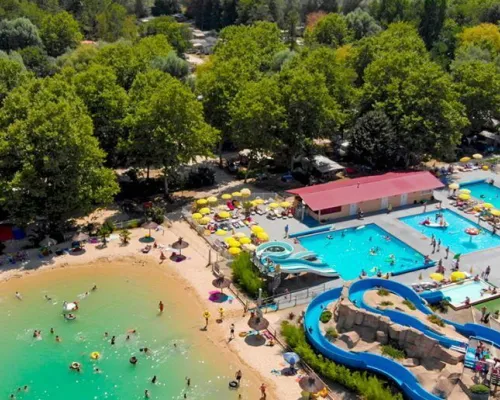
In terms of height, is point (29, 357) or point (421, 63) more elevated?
point (421, 63)

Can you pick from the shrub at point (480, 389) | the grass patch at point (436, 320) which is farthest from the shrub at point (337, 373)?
the grass patch at point (436, 320)

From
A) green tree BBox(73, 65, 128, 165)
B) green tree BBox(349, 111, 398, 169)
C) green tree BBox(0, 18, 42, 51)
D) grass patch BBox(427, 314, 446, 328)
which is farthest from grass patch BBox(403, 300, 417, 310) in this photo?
green tree BBox(0, 18, 42, 51)

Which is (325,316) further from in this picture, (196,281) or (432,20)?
(432,20)

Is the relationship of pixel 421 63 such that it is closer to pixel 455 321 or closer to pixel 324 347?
pixel 455 321

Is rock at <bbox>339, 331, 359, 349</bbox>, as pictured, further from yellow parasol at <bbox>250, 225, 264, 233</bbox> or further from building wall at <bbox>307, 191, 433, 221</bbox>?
building wall at <bbox>307, 191, 433, 221</bbox>

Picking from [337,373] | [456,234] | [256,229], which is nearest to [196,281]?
[256,229]

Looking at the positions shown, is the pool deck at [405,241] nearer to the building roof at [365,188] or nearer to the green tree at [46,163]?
the building roof at [365,188]

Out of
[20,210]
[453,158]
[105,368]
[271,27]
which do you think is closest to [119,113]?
[20,210]
